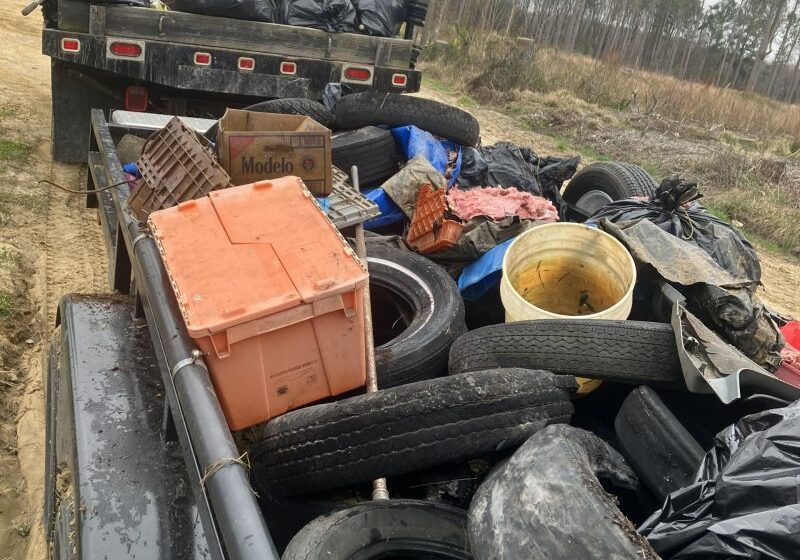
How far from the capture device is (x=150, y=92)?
5.59 metres

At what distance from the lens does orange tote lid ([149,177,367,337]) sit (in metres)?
1.77

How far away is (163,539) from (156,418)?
16.0 inches

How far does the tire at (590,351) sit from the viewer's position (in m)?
2.34

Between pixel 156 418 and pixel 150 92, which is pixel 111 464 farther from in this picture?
pixel 150 92

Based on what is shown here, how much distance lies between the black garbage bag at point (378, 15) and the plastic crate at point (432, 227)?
9.17ft

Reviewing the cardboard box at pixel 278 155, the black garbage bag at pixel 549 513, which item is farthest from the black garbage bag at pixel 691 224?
the black garbage bag at pixel 549 513

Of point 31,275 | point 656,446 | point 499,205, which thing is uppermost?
point 499,205

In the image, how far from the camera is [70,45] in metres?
5.01

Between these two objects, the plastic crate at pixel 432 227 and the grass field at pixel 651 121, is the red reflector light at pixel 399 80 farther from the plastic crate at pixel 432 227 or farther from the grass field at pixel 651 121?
the grass field at pixel 651 121

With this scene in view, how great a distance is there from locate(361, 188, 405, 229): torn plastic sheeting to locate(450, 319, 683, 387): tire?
5.47 feet

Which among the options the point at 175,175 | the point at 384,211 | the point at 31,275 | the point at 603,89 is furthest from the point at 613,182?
the point at 603,89

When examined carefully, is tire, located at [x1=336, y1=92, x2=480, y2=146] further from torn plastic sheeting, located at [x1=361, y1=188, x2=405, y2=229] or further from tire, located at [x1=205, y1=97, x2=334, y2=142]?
torn plastic sheeting, located at [x1=361, y1=188, x2=405, y2=229]

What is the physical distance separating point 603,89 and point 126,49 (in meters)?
12.4

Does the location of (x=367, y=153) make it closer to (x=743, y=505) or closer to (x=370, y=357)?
(x=370, y=357)
